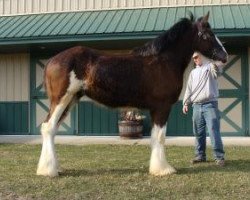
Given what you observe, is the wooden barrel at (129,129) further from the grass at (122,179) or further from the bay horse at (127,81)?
the bay horse at (127,81)

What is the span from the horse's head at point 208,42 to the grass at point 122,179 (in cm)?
170

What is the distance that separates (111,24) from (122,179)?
7.18m

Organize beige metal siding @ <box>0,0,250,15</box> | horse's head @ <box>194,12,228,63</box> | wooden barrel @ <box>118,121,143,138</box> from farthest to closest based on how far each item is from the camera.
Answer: beige metal siding @ <box>0,0,250,15</box> → wooden barrel @ <box>118,121,143,138</box> → horse's head @ <box>194,12,228,63</box>

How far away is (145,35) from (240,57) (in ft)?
9.46

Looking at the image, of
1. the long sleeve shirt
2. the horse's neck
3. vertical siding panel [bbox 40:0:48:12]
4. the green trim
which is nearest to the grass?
the long sleeve shirt

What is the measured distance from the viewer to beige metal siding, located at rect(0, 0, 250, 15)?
14461mm

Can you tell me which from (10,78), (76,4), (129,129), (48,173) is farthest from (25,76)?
(48,173)

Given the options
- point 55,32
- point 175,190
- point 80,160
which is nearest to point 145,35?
point 55,32

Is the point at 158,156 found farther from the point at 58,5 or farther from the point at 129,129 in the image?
the point at 58,5

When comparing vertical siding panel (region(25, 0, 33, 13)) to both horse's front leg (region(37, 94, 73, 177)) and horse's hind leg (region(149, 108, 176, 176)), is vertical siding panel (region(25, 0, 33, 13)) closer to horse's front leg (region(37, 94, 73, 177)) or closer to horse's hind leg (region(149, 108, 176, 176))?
horse's front leg (region(37, 94, 73, 177))

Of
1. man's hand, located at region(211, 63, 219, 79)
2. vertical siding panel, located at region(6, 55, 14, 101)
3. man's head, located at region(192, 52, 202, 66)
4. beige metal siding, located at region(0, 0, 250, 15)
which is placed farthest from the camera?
vertical siding panel, located at region(6, 55, 14, 101)

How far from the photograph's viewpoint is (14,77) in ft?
49.1

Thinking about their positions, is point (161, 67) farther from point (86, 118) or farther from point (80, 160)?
point (86, 118)

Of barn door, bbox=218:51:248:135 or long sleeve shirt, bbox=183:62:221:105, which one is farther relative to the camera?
barn door, bbox=218:51:248:135
